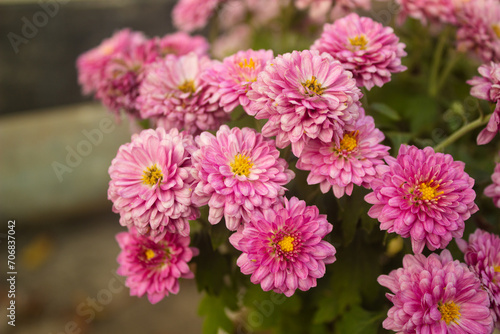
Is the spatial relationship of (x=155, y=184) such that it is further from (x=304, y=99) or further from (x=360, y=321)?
(x=360, y=321)

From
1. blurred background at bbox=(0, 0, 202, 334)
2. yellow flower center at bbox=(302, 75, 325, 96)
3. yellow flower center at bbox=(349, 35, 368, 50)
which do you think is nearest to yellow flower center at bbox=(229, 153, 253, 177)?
yellow flower center at bbox=(302, 75, 325, 96)

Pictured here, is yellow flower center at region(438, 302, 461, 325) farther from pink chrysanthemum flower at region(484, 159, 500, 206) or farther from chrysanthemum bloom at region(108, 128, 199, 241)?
chrysanthemum bloom at region(108, 128, 199, 241)

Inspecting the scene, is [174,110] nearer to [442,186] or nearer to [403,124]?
[442,186]

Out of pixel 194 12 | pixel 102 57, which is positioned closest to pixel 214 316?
pixel 102 57

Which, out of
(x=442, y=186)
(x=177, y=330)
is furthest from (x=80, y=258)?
(x=442, y=186)

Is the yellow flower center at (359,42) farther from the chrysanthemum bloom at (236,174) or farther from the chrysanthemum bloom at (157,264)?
the chrysanthemum bloom at (157,264)

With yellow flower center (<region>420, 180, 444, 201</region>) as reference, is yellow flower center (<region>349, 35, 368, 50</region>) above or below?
above

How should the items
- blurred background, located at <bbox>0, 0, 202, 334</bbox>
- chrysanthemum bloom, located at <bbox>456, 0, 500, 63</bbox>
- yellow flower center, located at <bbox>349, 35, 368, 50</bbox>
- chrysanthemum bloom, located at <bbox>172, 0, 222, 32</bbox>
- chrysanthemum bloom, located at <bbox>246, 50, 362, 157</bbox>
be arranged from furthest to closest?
blurred background, located at <bbox>0, 0, 202, 334</bbox> < chrysanthemum bloom, located at <bbox>172, 0, 222, 32</bbox> < chrysanthemum bloom, located at <bbox>456, 0, 500, 63</bbox> < yellow flower center, located at <bbox>349, 35, 368, 50</bbox> < chrysanthemum bloom, located at <bbox>246, 50, 362, 157</bbox>

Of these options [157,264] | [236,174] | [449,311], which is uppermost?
[236,174]
